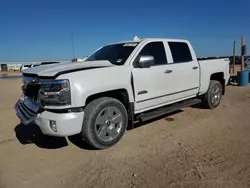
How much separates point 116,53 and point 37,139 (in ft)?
7.81

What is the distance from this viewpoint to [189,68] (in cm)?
527

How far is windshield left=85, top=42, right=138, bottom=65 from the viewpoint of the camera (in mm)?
4338

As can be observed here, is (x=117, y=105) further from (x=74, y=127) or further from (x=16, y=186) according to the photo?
(x=16, y=186)

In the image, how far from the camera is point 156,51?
4.76 metres

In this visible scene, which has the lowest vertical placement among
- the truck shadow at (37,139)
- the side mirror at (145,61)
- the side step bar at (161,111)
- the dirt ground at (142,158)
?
the dirt ground at (142,158)

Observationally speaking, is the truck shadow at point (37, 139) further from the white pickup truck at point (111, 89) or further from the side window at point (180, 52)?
the side window at point (180, 52)

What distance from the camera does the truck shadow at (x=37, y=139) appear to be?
4075 millimetres

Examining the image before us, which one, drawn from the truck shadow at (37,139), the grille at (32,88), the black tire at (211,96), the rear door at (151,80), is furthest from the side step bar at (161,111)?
the grille at (32,88)

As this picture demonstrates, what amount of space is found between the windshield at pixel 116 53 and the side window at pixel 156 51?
0.25 meters

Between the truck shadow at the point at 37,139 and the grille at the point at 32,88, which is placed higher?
the grille at the point at 32,88

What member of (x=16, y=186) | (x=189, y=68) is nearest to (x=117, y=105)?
(x=16, y=186)

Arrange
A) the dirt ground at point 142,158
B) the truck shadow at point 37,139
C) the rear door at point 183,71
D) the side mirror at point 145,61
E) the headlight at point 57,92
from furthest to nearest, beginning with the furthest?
the rear door at point 183,71 → the truck shadow at point 37,139 → the side mirror at point 145,61 → the headlight at point 57,92 → the dirt ground at point 142,158

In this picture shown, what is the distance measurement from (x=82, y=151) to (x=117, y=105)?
0.99 meters

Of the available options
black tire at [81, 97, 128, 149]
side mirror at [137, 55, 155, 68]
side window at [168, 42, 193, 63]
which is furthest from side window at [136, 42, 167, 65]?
black tire at [81, 97, 128, 149]
